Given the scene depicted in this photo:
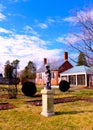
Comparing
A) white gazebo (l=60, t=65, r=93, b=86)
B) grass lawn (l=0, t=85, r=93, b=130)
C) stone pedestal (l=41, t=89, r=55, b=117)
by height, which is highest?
white gazebo (l=60, t=65, r=93, b=86)

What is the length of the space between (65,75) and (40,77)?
39.0 ft

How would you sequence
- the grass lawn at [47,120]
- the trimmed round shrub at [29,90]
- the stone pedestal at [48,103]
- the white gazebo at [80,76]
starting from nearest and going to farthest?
the grass lawn at [47,120] → the stone pedestal at [48,103] → the trimmed round shrub at [29,90] → the white gazebo at [80,76]

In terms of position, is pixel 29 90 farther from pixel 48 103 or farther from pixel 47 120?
pixel 47 120

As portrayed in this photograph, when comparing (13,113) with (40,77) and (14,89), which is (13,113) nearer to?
(14,89)

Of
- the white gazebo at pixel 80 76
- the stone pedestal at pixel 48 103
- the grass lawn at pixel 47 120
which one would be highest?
the white gazebo at pixel 80 76

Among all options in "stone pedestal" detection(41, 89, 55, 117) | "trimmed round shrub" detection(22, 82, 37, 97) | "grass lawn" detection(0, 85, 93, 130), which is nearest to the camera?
"grass lawn" detection(0, 85, 93, 130)

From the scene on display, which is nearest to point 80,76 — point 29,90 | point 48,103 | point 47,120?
point 29,90

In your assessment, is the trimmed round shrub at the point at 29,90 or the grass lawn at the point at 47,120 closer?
the grass lawn at the point at 47,120

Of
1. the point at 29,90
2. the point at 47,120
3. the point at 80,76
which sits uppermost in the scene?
the point at 80,76

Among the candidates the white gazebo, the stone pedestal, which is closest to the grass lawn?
the stone pedestal

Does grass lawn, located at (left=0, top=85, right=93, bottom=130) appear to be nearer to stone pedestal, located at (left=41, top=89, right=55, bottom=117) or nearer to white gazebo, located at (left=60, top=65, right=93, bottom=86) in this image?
stone pedestal, located at (left=41, top=89, right=55, bottom=117)

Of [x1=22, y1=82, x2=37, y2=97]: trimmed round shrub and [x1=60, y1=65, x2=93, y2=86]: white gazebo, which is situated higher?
[x1=60, y1=65, x2=93, y2=86]: white gazebo

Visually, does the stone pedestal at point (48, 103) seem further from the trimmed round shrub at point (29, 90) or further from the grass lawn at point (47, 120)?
the trimmed round shrub at point (29, 90)

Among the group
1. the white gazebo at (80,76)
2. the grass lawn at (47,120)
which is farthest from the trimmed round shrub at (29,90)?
the white gazebo at (80,76)
